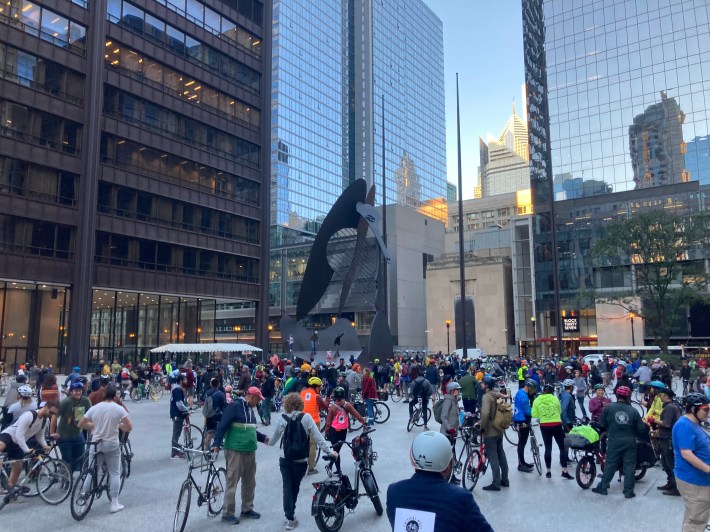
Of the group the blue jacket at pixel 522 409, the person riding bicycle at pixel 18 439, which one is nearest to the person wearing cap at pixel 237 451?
the person riding bicycle at pixel 18 439

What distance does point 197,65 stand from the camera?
50.8 metres

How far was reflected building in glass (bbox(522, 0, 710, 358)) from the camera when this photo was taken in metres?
71.1

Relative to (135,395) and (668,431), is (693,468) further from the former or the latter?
(135,395)

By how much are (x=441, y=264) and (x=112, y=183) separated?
5115 cm

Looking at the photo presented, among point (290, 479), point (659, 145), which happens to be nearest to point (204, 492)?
point (290, 479)

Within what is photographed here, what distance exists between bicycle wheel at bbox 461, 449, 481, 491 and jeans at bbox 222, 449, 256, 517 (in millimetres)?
3811

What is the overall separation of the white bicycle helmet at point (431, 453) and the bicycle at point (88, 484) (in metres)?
6.71

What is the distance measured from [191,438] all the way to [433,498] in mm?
11819

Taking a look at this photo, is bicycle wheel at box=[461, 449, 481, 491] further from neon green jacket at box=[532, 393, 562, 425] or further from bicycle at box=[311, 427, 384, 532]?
Answer: bicycle at box=[311, 427, 384, 532]

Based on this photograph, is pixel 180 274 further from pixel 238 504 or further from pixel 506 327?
pixel 506 327

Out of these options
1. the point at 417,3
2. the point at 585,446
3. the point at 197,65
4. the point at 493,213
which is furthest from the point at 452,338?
the point at 417,3

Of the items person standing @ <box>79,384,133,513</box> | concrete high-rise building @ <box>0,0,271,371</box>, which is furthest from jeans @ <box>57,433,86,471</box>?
concrete high-rise building @ <box>0,0,271,371</box>

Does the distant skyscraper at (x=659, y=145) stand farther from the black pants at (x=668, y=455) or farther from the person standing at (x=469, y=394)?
the black pants at (x=668, y=455)

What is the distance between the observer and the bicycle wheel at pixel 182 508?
7562 mm
